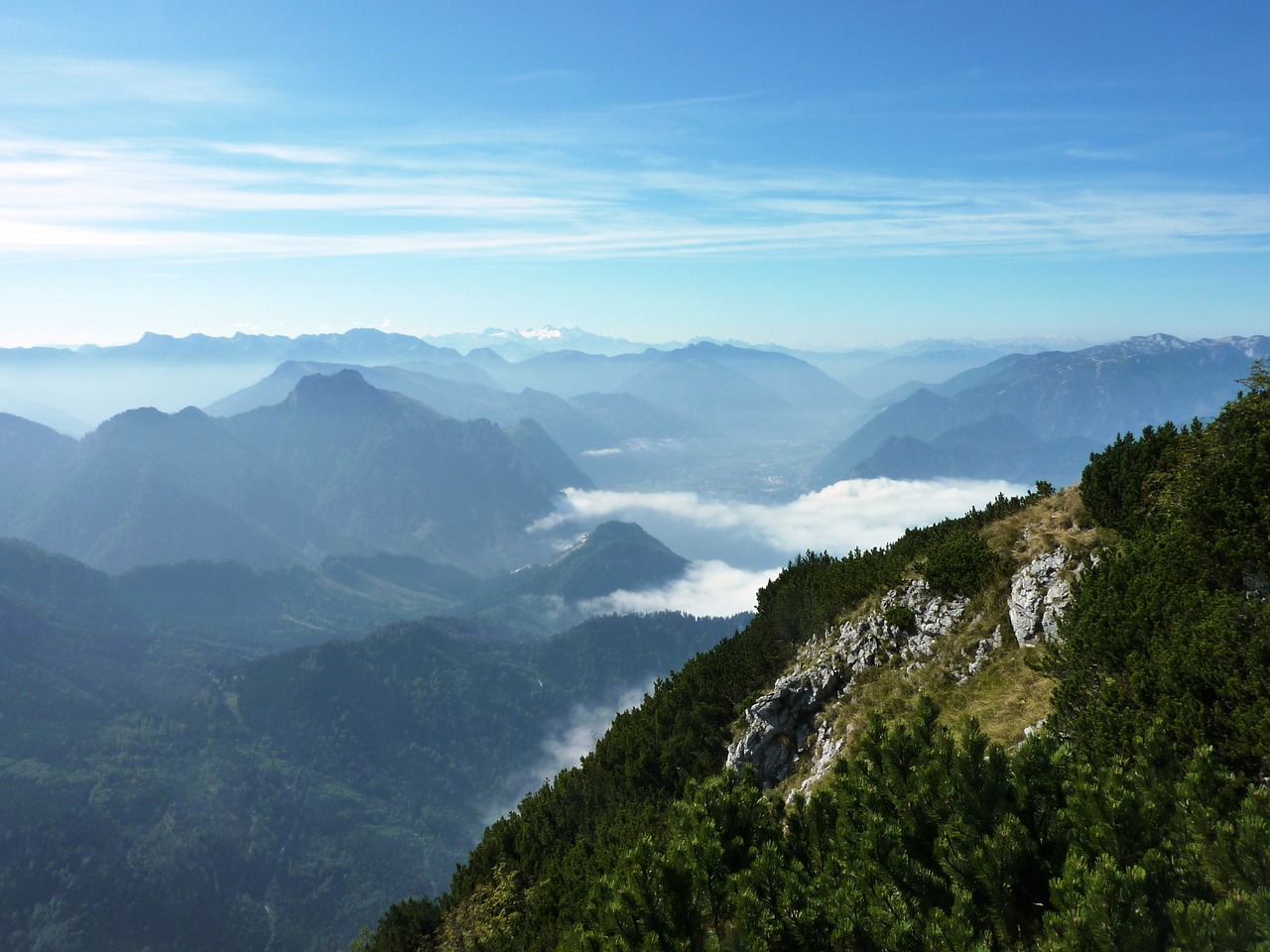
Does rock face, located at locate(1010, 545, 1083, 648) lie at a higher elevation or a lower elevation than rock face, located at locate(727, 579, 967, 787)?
higher

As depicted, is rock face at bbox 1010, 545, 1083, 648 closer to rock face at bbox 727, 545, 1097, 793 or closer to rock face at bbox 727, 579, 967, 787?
rock face at bbox 727, 545, 1097, 793

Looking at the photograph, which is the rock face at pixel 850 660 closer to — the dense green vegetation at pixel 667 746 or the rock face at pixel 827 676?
the rock face at pixel 827 676

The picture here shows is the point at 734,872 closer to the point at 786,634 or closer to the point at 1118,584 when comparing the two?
the point at 1118,584

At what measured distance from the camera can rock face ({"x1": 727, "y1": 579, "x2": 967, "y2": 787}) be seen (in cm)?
3434

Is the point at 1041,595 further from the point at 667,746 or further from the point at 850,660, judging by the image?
the point at 667,746

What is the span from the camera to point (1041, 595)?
30141 millimetres

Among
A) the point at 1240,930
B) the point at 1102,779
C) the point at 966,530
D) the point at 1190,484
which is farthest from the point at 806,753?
the point at 1240,930

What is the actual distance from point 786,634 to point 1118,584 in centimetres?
2378

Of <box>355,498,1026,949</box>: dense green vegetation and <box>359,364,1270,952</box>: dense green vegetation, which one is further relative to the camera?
<box>355,498,1026,949</box>: dense green vegetation

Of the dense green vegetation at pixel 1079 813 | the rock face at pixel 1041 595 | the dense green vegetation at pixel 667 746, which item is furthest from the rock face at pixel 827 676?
the dense green vegetation at pixel 1079 813

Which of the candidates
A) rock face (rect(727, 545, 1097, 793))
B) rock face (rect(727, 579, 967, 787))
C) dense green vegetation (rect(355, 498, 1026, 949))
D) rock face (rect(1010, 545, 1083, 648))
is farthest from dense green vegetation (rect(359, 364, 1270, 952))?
dense green vegetation (rect(355, 498, 1026, 949))

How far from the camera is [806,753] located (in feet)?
111

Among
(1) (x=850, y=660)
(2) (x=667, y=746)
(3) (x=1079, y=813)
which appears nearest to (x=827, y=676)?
(1) (x=850, y=660)

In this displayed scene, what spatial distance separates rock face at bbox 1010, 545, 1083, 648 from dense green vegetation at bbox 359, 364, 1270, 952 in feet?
9.75
